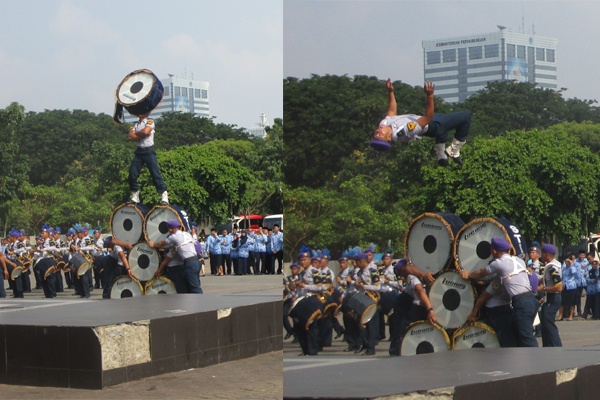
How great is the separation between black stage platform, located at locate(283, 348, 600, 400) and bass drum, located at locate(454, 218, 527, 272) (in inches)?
32.3

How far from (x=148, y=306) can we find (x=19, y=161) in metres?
9.32

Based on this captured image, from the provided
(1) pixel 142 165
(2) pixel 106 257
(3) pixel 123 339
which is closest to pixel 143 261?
(1) pixel 142 165

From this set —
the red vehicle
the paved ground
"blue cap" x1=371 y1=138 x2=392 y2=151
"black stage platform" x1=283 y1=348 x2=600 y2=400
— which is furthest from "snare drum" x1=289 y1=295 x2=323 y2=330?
the red vehicle

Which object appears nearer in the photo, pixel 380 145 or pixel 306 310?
pixel 306 310

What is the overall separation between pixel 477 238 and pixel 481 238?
0.03 meters

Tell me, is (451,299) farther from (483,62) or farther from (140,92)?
(140,92)

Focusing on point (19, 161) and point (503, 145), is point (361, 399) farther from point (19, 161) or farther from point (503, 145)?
point (19, 161)

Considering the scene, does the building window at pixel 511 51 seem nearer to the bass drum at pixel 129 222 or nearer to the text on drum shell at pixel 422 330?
the text on drum shell at pixel 422 330

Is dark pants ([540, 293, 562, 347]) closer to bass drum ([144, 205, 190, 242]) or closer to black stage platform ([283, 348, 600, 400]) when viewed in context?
black stage platform ([283, 348, 600, 400])

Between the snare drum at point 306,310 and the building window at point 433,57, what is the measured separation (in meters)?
2.08

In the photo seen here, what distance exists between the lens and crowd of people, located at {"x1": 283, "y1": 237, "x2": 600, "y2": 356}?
19.7ft

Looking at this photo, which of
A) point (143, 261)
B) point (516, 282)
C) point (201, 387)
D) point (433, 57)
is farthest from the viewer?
point (143, 261)

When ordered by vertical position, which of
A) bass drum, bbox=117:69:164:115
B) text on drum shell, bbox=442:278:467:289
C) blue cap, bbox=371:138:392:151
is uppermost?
bass drum, bbox=117:69:164:115

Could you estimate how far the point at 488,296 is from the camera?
7453mm
